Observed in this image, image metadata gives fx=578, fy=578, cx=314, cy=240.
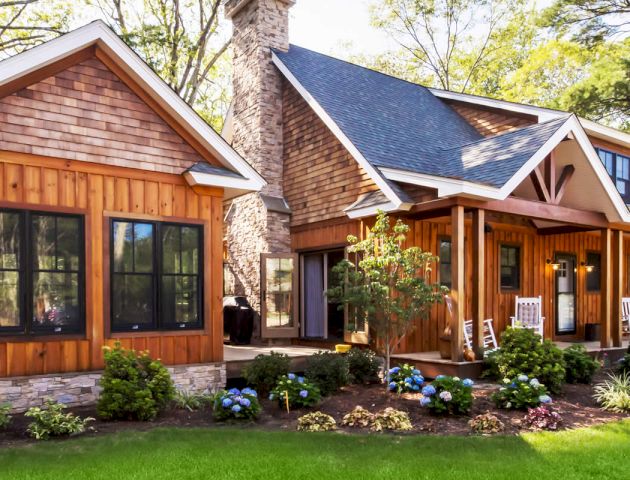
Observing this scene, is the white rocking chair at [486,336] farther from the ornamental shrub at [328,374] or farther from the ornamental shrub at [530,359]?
the ornamental shrub at [328,374]

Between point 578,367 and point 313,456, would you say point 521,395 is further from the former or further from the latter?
point 313,456

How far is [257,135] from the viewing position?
40.4 feet

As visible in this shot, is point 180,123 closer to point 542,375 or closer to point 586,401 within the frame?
point 542,375

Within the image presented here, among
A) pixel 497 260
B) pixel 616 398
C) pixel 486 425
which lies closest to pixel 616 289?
pixel 497 260

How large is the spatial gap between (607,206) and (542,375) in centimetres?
479

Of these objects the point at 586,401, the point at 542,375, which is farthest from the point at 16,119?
the point at 586,401

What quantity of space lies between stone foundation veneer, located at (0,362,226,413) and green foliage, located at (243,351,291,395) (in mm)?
848

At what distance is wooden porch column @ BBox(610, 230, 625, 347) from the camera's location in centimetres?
1144

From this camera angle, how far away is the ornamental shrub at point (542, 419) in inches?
237

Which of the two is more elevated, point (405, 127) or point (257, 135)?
point (405, 127)

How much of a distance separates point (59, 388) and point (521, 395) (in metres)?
5.40

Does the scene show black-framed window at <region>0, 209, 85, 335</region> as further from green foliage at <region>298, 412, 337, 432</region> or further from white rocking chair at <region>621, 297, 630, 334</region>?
white rocking chair at <region>621, 297, 630, 334</region>

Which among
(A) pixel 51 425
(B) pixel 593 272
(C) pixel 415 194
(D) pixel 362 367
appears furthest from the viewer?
(B) pixel 593 272

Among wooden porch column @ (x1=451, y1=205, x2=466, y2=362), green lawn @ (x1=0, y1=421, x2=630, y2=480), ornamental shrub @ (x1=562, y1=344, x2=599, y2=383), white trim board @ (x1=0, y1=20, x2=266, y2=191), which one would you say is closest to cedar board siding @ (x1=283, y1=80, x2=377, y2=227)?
wooden porch column @ (x1=451, y1=205, x2=466, y2=362)
